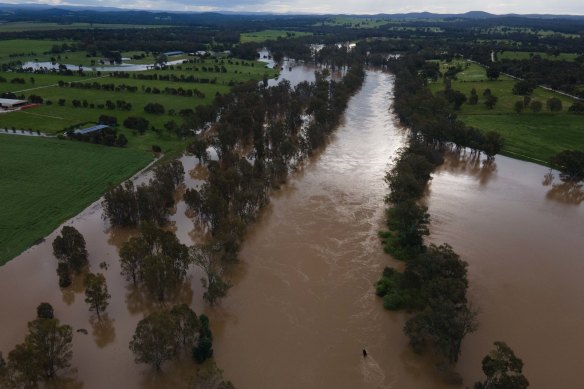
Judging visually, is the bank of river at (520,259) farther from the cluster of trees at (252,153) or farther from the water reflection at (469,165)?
the cluster of trees at (252,153)

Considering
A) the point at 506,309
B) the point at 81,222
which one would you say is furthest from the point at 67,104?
the point at 506,309

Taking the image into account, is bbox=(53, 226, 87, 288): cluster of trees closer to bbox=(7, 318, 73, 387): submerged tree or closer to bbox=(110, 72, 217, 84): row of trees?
bbox=(7, 318, 73, 387): submerged tree

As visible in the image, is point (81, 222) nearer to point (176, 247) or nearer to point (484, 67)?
point (176, 247)

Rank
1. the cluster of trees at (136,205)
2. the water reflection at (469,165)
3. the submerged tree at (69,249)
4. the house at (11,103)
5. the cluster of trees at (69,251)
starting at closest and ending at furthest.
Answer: the cluster of trees at (69,251) < the submerged tree at (69,249) < the cluster of trees at (136,205) < the water reflection at (469,165) < the house at (11,103)

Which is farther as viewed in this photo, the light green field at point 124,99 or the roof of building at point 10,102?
the roof of building at point 10,102

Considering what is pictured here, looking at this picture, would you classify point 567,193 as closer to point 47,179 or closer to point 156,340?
point 156,340

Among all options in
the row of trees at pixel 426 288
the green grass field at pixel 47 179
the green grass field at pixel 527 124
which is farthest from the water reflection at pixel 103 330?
the green grass field at pixel 527 124
